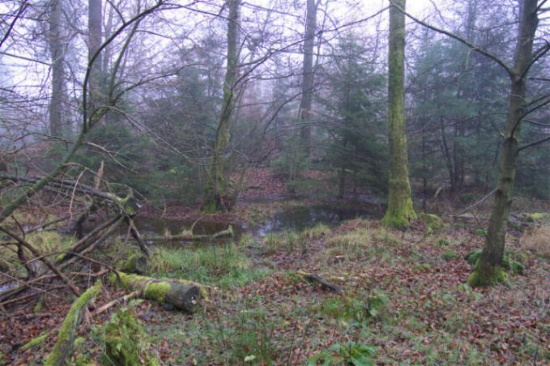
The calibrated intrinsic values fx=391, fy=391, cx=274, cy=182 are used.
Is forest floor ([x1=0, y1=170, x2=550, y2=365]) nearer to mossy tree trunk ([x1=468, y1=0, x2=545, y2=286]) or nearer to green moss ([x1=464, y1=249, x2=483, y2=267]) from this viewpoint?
green moss ([x1=464, y1=249, x2=483, y2=267])

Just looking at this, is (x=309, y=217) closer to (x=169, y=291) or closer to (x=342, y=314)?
(x=169, y=291)

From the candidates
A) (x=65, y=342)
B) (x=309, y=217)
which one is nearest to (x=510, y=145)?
(x=65, y=342)

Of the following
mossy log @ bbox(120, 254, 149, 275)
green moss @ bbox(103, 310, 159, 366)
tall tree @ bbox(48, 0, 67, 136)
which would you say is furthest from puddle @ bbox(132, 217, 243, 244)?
green moss @ bbox(103, 310, 159, 366)

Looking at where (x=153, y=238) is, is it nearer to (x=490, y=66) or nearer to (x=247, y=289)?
(x=247, y=289)

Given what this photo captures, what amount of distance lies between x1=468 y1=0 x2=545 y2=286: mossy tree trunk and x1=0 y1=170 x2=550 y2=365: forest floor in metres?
0.38

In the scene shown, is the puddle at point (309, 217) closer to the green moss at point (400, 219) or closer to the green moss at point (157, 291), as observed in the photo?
the green moss at point (400, 219)

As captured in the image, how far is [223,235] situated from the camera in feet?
38.0

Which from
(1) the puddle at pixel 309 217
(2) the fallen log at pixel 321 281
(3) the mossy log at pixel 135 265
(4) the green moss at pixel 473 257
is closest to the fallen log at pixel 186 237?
(1) the puddle at pixel 309 217

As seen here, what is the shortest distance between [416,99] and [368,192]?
195 inches

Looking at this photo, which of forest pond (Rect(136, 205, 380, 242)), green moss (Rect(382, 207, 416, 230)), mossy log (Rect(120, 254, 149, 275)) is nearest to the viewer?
mossy log (Rect(120, 254, 149, 275))

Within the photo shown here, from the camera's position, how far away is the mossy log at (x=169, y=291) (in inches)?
226

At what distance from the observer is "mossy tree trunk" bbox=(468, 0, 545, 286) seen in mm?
5219

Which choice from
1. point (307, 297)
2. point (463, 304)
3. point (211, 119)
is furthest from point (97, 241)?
point (211, 119)

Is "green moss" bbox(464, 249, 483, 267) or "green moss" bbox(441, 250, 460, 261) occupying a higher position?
"green moss" bbox(464, 249, 483, 267)
